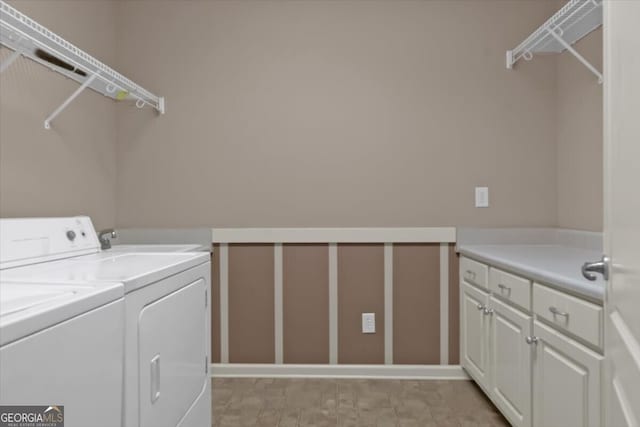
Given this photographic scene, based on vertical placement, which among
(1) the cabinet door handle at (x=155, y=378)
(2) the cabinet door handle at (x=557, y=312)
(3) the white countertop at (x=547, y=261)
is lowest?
(1) the cabinet door handle at (x=155, y=378)

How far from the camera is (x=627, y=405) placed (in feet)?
2.34

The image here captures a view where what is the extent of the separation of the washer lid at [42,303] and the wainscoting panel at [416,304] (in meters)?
1.84

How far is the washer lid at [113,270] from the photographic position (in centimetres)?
112

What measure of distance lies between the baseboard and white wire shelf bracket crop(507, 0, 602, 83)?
181 cm

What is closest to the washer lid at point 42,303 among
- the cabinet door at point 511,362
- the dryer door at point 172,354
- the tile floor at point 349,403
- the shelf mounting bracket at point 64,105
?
the dryer door at point 172,354

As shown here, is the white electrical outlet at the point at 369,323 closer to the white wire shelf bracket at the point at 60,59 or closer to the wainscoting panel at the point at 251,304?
the wainscoting panel at the point at 251,304

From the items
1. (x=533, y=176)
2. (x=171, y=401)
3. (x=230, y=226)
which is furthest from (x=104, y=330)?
(x=533, y=176)

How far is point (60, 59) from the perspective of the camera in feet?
5.99

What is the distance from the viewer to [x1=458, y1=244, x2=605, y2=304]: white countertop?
131cm

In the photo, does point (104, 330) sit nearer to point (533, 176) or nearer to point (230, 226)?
point (230, 226)

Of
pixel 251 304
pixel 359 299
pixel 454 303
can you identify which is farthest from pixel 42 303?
pixel 454 303

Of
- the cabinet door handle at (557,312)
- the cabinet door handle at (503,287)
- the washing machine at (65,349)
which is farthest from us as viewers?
the cabinet door handle at (503,287)

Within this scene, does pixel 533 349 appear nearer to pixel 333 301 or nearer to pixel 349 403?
pixel 349 403

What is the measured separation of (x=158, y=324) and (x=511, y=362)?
1453mm
